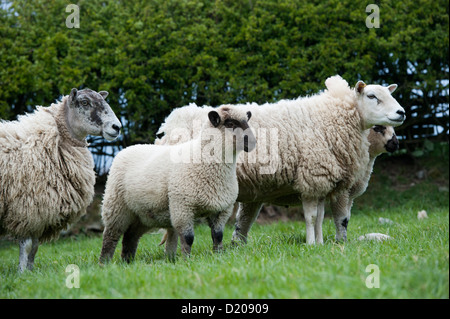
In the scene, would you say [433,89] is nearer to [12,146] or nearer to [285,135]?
[285,135]

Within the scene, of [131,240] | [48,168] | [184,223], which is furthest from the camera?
[131,240]

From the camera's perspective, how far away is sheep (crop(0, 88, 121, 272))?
489cm

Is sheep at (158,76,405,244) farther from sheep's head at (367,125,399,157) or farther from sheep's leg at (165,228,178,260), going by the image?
sheep's leg at (165,228,178,260)

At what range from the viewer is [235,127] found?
494cm

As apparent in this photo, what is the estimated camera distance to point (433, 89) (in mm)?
11250

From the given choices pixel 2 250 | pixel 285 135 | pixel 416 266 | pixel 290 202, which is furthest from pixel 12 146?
pixel 2 250

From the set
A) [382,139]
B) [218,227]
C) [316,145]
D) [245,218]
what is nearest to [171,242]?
[218,227]

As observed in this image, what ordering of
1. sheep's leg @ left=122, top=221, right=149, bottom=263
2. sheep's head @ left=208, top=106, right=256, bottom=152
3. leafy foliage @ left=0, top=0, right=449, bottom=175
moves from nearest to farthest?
sheep's head @ left=208, top=106, right=256, bottom=152, sheep's leg @ left=122, top=221, right=149, bottom=263, leafy foliage @ left=0, top=0, right=449, bottom=175

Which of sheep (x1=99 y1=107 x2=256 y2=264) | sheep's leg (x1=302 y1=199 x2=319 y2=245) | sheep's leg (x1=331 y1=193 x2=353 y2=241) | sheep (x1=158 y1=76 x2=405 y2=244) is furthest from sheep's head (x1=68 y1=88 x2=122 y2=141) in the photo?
sheep's leg (x1=331 y1=193 x2=353 y2=241)

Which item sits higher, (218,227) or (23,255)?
(218,227)

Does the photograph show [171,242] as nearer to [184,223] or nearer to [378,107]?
[184,223]

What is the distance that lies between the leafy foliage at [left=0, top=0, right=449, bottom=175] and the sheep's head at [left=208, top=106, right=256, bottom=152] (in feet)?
16.6

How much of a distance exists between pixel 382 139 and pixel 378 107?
0.69 metres

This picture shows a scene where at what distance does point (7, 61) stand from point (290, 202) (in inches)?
278
